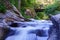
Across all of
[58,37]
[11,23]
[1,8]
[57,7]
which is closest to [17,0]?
[57,7]

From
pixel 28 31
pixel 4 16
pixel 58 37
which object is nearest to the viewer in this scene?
pixel 58 37

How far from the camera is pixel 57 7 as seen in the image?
14.5m

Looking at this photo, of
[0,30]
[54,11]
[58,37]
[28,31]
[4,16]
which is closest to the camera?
[58,37]

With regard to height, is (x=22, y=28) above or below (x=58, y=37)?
below

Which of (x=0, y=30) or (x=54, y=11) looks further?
(x=54, y=11)

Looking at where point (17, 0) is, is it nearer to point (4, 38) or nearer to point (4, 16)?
point (4, 16)

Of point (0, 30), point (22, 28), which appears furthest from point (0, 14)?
point (0, 30)

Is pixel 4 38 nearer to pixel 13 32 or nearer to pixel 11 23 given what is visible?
pixel 13 32

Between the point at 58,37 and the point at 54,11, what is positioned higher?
the point at 58,37

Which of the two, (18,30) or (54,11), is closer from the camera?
(18,30)

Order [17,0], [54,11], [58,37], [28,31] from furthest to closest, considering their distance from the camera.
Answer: [17,0] → [54,11] → [28,31] → [58,37]

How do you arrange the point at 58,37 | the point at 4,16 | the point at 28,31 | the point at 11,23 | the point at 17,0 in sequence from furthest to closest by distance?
the point at 17,0 < the point at 4,16 < the point at 11,23 < the point at 28,31 < the point at 58,37

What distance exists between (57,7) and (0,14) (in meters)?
4.96

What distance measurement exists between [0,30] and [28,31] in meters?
1.34
